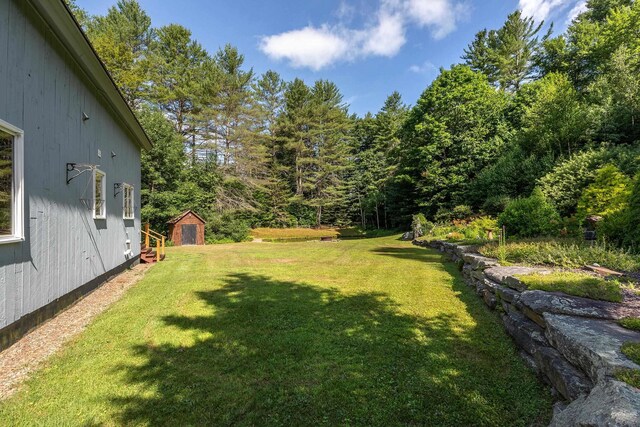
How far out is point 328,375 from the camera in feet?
9.70

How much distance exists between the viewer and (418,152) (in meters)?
24.1

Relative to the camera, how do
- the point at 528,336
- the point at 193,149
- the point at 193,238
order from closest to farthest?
the point at 528,336, the point at 193,238, the point at 193,149

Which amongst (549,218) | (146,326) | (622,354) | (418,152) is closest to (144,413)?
(146,326)

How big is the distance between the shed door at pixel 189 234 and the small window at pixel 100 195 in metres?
12.7

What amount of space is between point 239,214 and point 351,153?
60.2ft

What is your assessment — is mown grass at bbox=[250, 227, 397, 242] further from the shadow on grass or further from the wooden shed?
the shadow on grass

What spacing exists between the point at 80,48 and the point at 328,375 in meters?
6.65

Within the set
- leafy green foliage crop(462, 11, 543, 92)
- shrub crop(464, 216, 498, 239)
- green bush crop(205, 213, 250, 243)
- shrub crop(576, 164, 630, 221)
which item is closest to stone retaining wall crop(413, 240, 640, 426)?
shrub crop(576, 164, 630, 221)

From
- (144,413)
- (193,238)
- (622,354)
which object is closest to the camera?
(622,354)

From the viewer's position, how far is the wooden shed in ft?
63.3

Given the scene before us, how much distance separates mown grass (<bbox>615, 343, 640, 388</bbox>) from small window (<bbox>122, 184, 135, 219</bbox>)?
10438 mm

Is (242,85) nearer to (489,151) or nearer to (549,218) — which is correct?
(489,151)

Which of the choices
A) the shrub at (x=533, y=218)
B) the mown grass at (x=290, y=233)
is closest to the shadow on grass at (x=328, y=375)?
the shrub at (x=533, y=218)

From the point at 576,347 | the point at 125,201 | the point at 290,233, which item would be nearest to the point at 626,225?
the point at 576,347
